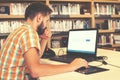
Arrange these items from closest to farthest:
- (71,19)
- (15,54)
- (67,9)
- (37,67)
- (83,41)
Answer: (37,67)
(15,54)
(83,41)
(67,9)
(71,19)

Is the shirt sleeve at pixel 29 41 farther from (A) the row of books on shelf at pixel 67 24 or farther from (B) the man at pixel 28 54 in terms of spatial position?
(A) the row of books on shelf at pixel 67 24

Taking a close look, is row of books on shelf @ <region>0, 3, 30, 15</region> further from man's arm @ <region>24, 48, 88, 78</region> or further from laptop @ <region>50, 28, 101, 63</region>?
man's arm @ <region>24, 48, 88, 78</region>

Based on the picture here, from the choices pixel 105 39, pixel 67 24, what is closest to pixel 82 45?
pixel 67 24

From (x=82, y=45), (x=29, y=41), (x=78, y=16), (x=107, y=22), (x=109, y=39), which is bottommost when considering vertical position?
(x=109, y=39)

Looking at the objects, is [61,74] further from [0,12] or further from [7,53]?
[0,12]

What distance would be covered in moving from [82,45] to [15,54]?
91 centimetres

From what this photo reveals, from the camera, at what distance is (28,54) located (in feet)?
5.08

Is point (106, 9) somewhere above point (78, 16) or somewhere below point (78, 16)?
above

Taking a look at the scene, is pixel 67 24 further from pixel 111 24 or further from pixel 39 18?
pixel 39 18

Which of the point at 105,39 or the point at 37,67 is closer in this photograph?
the point at 37,67

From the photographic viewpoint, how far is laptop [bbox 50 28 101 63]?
2270 millimetres

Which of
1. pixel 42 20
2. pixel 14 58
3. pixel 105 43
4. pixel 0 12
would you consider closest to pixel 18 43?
pixel 14 58

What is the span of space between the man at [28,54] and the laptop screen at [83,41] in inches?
23.7

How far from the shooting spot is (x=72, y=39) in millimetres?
2619
